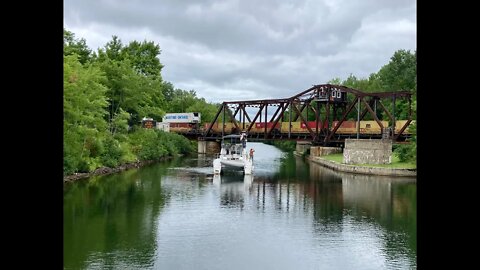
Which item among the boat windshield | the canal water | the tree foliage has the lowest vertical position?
the canal water

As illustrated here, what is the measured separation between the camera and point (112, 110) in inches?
1988

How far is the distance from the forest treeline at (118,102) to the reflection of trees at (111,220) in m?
3.94

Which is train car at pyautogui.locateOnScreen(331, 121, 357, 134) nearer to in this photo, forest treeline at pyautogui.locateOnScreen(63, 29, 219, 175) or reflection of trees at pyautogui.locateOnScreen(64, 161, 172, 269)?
forest treeline at pyautogui.locateOnScreen(63, 29, 219, 175)

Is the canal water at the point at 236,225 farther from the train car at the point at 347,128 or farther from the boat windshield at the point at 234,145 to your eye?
the train car at the point at 347,128

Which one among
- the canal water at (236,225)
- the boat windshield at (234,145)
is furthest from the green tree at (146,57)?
the canal water at (236,225)

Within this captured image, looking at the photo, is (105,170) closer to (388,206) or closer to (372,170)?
(388,206)

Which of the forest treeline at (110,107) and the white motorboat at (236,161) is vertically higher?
the forest treeline at (110,107)

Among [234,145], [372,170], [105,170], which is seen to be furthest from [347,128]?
[105,170]

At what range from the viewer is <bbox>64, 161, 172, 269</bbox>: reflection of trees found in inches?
601

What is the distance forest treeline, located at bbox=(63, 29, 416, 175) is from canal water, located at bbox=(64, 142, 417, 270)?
3.76m

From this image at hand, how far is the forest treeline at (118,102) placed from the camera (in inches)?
1315

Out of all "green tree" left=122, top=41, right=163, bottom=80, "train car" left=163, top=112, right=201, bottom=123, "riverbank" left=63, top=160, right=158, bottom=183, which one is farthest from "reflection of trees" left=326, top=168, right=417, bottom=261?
"train car" left=163, top=112, right=201, bottom=123

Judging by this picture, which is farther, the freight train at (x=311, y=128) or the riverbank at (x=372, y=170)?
the freight train at (x=311, y=128)
